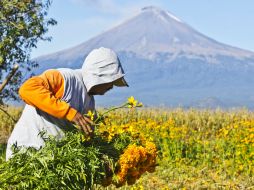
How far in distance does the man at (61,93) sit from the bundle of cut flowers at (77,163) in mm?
109

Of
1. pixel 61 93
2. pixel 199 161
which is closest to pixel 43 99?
pixel 61 93

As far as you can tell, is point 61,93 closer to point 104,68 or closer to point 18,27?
point 104,68

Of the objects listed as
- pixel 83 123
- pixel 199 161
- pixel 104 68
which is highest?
pixel 104 68

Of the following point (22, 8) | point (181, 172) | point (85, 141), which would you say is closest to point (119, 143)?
point (85, 141)

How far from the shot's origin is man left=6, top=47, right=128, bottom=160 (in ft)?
12.2

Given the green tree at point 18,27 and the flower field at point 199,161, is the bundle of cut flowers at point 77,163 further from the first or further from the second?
the green tree at point 18,27

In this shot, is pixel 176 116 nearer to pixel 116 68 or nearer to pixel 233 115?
pixel 233 115

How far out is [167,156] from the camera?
12375 mm

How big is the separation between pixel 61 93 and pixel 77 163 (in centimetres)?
58

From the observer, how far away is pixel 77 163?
11.6ft

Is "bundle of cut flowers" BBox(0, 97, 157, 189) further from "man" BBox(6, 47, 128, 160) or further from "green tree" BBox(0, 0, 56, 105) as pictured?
"green tree" BBox(0, 0, 56, 105)

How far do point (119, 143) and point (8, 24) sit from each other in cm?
1311

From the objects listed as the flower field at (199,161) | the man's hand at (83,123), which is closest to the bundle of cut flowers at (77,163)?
the man's hand at (83,123)

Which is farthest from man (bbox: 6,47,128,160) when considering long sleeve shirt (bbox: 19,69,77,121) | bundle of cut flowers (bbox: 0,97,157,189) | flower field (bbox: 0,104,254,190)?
flower field (bbox: 0,104,254,190)
